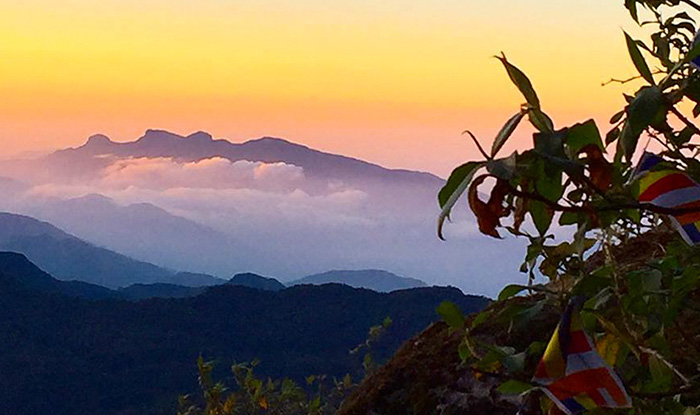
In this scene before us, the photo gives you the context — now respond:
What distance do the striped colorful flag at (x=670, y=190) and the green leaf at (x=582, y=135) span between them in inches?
19.0

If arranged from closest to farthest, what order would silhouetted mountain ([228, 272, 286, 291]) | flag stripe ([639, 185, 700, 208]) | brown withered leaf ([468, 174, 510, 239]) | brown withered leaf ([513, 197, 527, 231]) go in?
brown withered leaf ([468, 174, 510, 239])
brown withered leaf ([513, 197, 527, 231])
flag stripe ([639, 185, 700, 208])
silhouetted mountain ([228, 272, 286, 291])

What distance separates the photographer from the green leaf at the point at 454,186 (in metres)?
1.60

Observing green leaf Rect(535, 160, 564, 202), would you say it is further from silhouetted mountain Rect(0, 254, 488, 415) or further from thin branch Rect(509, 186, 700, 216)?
silhouetted mountain Rect(0, 254, 488, 415)

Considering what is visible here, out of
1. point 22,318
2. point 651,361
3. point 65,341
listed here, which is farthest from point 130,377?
point 651,361

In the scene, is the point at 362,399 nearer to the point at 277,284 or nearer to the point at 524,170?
the point at 524,170

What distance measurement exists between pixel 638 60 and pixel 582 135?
0.30 m

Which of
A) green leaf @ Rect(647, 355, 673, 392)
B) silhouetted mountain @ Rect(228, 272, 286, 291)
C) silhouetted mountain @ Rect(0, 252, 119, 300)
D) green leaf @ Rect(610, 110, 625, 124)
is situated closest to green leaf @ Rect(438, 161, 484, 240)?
green leaf @ Rect(610, 110, 625, 124)

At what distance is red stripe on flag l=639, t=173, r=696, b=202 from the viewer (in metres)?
2.14

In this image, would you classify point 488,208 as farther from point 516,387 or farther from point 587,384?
point 516,387

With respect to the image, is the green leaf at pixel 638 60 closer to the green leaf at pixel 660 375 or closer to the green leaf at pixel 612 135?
the green leaf at pixel 612 135

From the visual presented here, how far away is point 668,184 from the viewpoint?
2145mm

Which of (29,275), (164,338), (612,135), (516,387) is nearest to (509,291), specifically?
(516,387)

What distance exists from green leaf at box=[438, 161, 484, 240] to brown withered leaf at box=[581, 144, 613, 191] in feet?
0.88

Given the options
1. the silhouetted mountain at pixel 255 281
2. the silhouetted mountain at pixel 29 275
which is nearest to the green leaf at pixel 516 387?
the silhouetted mountain at pixel 29 275
